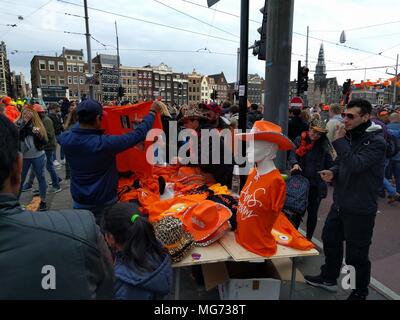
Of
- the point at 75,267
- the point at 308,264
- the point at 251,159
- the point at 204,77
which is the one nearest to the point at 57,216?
the point at 75,267

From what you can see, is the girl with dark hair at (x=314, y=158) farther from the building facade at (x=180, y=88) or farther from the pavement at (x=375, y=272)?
the building facade at (x=180, y=88)

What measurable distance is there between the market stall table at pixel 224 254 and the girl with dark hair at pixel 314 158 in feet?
4.60

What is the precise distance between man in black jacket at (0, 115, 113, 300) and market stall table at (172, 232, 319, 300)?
156 centimetres

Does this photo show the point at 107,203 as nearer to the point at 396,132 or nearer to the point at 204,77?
the point at 396,132

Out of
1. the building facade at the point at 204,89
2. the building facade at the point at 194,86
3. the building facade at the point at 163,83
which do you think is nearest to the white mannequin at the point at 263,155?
the building facade at the point at 163,83

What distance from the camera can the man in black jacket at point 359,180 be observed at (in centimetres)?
292

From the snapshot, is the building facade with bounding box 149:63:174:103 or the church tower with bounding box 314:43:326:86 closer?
the church tower with bounding box 314:43:326:86

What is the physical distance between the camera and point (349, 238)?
10.1 ft

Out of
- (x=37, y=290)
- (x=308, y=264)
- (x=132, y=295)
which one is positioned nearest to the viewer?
(x=37, y=290)

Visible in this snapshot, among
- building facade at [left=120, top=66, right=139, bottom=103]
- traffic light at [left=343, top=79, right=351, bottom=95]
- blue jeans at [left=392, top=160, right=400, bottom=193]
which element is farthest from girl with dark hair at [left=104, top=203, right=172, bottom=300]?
building facade at [left=120, top=66, right=139, bottom=103]

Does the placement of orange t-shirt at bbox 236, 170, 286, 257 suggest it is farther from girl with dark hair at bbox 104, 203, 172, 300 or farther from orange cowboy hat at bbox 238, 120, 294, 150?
girl with dark hair at bbox 104, 203, 172, 300

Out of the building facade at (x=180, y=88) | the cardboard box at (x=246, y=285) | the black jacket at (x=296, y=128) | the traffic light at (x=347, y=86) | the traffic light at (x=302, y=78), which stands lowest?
the cardboard box at (x=246, y=285)

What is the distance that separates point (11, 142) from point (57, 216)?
296mm

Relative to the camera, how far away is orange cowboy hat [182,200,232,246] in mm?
2896
